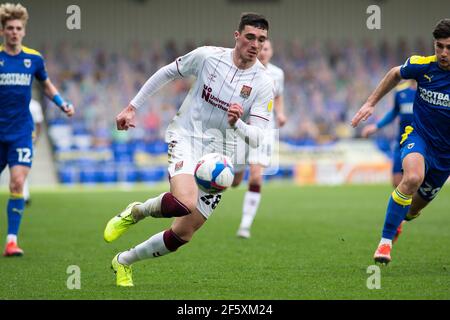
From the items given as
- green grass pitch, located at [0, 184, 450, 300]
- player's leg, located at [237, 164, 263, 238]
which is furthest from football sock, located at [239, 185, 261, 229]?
green grass pitch, located at [0, 184, 450, 300]

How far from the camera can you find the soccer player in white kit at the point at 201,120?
23.3ft

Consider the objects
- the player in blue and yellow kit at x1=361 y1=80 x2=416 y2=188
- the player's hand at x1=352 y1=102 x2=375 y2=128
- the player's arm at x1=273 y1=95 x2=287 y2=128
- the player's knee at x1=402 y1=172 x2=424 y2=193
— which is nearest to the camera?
the player's knee at x1=402 y1=172 x2=424 y2=193

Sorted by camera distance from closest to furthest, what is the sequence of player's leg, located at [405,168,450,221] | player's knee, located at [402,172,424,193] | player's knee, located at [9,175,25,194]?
1. player's knee, located at [402,172,424,193]
2. player's leg, located at [405,168,450,221]
3. player's knee, located at [9,175,25,194]

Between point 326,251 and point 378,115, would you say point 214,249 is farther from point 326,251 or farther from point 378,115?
point 378,115

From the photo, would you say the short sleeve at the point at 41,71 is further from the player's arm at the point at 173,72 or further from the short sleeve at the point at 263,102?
the short sleeve at the point at 263,102

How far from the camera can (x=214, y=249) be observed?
10117mm

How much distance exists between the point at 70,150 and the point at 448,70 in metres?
20.6

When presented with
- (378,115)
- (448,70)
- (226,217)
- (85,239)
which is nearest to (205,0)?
(378,115)

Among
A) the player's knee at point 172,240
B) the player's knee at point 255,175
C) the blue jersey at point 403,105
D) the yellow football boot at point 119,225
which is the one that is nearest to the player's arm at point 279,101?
the player's knee at point 255,175

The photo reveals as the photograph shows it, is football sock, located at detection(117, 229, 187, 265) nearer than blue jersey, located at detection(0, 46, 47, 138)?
Yes

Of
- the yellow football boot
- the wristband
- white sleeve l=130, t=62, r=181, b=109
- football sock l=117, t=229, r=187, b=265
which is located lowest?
football sock l=117, t=229, r=187, b=265

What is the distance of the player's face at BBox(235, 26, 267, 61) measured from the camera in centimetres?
726

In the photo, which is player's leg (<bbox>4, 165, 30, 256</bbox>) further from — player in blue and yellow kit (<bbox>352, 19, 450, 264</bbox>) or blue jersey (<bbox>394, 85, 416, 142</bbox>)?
blue jersey (<bbox>394, 85, 416, 142</bbox>)

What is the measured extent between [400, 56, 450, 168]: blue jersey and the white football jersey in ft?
5.15
